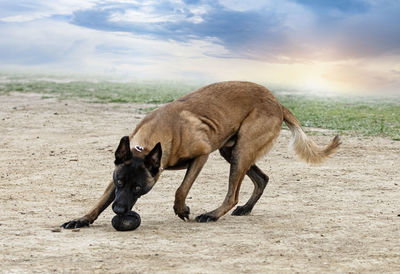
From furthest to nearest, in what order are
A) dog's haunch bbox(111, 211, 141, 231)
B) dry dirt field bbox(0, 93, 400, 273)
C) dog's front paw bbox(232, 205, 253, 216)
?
dog's front paw bbox(232, 205, 253, 216)
dog's haunch bbox(111, 211, 141, 231)
dry dirt field bbox(0, 93, 400, 273)

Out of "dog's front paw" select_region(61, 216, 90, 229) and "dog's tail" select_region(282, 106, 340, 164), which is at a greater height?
"dog's tail" select_region(282, 106, 340, 164)

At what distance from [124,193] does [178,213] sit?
3.85ft

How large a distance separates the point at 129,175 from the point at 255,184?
2694mm

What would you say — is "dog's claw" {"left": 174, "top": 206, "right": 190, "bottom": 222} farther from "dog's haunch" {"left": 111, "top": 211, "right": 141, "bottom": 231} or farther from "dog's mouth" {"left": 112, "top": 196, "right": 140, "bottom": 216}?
"dog's mouth" {"left": 112, "top": 196, "right": 140, "bottom": 216}

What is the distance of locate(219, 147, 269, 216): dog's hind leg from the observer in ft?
27.2

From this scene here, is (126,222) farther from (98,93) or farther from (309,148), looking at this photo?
(98,93)

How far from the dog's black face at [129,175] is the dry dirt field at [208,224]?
1.31 ft

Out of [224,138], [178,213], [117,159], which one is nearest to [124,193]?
[117,159]

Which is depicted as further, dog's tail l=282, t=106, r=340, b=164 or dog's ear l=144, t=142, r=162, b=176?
dog's tail l=282, t=106, r=340, b=164

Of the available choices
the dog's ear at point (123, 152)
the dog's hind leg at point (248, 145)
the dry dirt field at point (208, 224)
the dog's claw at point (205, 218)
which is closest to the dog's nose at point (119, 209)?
the dry dirt field at point (208, 224)

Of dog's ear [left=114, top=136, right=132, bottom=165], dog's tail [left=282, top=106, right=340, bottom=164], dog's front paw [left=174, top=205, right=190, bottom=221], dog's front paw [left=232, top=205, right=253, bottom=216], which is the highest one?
dog's ear [left=114, top=136, right=132, bottom=165]

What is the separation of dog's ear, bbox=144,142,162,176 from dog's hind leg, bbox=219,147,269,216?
2.06 m

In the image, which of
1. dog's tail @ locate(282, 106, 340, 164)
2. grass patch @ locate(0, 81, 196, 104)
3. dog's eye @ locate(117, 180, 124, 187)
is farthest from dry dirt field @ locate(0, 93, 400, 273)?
grass patch @ locate(0, 81, 196, 104)

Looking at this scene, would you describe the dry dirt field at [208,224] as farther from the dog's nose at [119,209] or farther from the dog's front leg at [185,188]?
the dog's nose at [119,209]
